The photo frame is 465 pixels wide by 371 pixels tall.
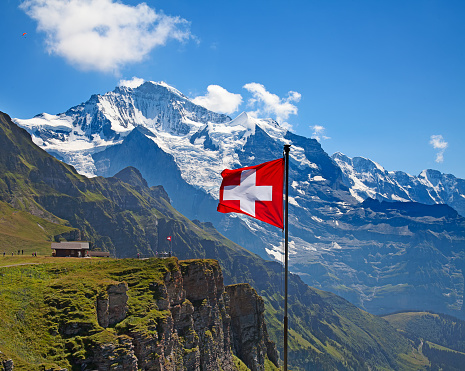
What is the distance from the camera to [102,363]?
66562 millimetres

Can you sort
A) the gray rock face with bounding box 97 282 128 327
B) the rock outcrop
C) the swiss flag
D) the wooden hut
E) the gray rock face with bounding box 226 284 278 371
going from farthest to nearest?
the gray rock face with bounding box 226 284 278 371 → the wooden hut → the gray rock face with bounding box 97 282 128 327 → the rock outcrop → the swiss flag

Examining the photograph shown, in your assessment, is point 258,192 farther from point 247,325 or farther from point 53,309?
point 247,325

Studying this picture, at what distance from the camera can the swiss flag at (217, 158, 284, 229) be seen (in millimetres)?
39969

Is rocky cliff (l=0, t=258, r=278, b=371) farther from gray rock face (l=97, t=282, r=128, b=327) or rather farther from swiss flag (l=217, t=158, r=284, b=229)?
swiss flag (l=217, t=158, r=284, b=229)

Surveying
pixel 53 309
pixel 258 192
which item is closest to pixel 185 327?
pixel 53 309

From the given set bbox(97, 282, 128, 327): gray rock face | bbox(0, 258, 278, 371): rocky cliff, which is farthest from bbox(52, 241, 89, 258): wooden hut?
bbox(97, 282, 128, 327): gray rock face

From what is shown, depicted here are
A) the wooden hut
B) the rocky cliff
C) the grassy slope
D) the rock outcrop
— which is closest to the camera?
the grassy slope

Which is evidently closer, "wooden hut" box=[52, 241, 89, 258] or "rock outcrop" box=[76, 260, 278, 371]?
"rock outcrop" box=[76, 260, 278, 371]

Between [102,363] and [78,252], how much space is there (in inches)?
2985

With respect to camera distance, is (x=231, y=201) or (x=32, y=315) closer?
(x=231, y=201)

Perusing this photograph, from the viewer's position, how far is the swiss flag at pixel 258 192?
3997 cm

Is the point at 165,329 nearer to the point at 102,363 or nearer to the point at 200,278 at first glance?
the point at 102,363

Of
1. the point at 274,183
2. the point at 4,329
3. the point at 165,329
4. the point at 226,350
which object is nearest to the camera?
the point at 274,183

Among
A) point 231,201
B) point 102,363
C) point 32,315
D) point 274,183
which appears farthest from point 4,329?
point 274,183
